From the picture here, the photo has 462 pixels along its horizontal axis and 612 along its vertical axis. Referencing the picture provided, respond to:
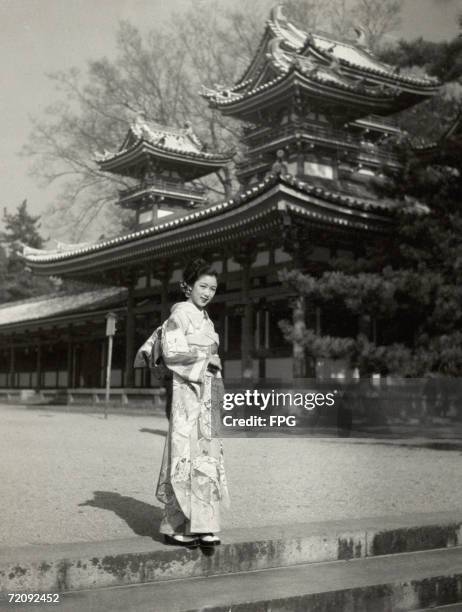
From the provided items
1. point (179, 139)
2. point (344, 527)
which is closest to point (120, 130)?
point (179, 139)

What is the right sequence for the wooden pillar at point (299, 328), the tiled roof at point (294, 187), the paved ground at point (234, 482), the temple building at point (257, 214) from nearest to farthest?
the paved ground at point (234, 482)
the tiled roof at point (294, 187)
the wooden pillar at point (299, 328)
the temple building at point (257, 214)

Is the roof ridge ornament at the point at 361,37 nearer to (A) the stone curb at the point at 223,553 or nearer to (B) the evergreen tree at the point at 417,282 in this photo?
(B) the evergreen tree at the point at 417,282

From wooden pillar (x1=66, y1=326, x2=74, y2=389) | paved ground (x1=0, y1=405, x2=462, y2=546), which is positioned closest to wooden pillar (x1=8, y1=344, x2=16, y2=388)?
wooden pillar (x1=66, y1=326, x2=74, y2=389)

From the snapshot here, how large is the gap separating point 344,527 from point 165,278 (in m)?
13.3

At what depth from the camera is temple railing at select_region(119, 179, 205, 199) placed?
2053 cm

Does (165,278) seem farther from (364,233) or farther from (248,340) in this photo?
(364,233)

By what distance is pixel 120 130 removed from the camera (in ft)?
83.5

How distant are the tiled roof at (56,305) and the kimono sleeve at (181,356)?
1706 centimetres

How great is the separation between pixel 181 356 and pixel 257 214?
31.4 ft

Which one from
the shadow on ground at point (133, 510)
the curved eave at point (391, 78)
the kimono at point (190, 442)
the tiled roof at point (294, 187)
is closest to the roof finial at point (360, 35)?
the curved eave at point (391, 78)

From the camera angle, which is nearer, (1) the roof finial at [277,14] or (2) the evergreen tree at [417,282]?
(2) the evergreen tree at [417,282]

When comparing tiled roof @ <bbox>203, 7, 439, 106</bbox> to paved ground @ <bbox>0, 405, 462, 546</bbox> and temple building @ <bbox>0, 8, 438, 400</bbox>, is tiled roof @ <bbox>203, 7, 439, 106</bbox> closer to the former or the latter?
temple building @ <bbox>0, 8, 438, 400</bbox>

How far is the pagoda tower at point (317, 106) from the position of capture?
16.0 meters

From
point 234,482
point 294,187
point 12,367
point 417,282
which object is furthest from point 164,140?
point 234,482
